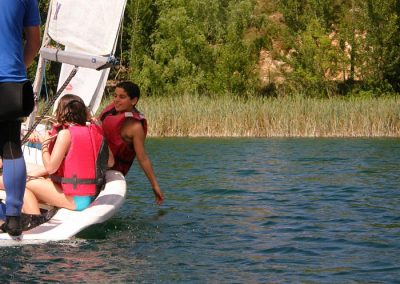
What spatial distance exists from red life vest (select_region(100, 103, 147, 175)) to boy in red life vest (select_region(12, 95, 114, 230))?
0.68 metres

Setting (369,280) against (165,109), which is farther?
(165,109)

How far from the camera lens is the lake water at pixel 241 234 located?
21.7 ft

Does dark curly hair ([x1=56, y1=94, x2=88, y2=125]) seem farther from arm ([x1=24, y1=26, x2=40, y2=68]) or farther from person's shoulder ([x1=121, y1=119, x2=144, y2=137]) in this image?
arm ([x1=24, y1=26, x2=40, y2=68])

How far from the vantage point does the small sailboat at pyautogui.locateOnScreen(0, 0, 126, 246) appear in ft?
24.6

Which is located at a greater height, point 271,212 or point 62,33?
point 62,33

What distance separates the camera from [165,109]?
25.9 metres

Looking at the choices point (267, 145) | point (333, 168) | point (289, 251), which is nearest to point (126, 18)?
point (267, 145)

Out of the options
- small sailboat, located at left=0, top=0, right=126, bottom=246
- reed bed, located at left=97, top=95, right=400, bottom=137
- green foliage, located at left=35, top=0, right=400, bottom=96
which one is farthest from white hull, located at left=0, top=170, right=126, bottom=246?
green foliage, located at left=35, top=0, right=400, bottom=96

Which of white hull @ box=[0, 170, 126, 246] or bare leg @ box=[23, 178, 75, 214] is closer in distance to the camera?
white hull @ box=[0, 170, 126, 246]

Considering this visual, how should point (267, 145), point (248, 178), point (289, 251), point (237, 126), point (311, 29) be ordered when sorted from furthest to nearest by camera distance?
point (311, 29) → point (237, 126) → point (267, 145) → point (248, 178) → point (289, 251)

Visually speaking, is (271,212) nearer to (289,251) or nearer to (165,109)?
(289,251)

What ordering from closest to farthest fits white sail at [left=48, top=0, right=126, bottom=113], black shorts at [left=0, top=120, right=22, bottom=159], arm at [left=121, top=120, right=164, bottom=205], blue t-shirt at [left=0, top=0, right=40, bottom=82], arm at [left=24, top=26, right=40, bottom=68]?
blue t-shirt at [left=0, top=0, right=40, bottom=82] < black shorts at [left=0, top=120, right=22, bottom=159] < arm at [left=24, top=26, right=40, bottom=68] < arm at [left=121, top=120, right=164, bottom=205] < white sail at [left=48, top=0, right=126, bottom=113]

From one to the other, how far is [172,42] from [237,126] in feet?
49.8

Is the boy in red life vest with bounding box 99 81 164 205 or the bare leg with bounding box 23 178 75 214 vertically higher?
the boy in red life vest with bounding box 99 81 164 205
